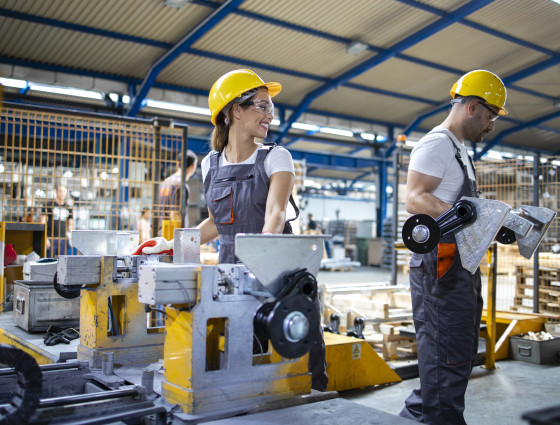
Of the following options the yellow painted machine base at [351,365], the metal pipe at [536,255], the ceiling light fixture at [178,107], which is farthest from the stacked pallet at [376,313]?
the ceiling light fixture at [178,107]

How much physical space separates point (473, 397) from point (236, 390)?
3.00 meters

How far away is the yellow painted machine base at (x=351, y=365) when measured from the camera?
3.74 meters

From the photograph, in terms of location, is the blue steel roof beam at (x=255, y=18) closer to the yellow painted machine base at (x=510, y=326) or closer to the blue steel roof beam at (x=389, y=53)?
the blue steel roof beam at (x=389, y=53)

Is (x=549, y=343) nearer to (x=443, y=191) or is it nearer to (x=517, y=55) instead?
(x=443, y=191)

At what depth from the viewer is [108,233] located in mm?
2469

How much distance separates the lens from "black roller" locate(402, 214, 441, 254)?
Result: 83.3 inches

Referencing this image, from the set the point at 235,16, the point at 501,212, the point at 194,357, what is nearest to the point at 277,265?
the point at 194,357

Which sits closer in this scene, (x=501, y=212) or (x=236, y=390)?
(x=236, y=390)

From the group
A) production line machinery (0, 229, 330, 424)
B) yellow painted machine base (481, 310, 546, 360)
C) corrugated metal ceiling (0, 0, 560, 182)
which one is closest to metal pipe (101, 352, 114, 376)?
production line machinery (0, 229, 330, 424)

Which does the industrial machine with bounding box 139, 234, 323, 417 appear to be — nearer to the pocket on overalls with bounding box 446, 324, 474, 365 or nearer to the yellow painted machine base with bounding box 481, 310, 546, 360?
the pocket on overalls with bounding box 446, 324, 474, 365

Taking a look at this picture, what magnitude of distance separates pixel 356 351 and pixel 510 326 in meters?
2.21

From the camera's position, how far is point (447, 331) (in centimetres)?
224

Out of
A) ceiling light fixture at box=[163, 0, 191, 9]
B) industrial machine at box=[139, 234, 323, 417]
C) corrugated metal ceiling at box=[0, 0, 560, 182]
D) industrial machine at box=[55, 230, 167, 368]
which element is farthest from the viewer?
corrugated metal ceiling at box=[0, 0, 560, 182]

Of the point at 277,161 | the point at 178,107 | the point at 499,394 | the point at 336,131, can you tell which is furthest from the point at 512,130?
the point at 277,161
